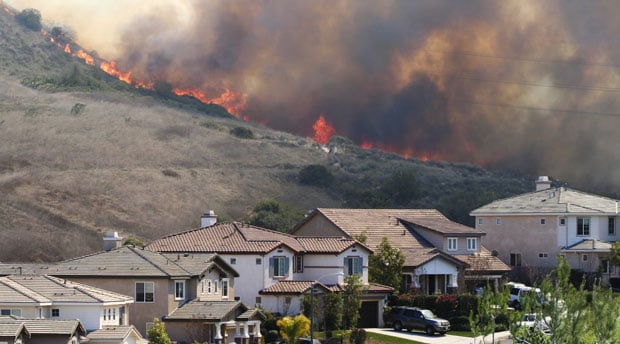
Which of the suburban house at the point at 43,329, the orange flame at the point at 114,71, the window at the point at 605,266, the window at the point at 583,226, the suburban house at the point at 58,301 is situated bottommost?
the suburban house at the point at 43,329

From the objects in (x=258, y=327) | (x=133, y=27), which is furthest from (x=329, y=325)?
(x=133, y=27)

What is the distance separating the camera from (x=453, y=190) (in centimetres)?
15488

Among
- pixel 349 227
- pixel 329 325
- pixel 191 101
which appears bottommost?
pixel 329 325

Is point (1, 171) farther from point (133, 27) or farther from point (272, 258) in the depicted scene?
point (272, 258)

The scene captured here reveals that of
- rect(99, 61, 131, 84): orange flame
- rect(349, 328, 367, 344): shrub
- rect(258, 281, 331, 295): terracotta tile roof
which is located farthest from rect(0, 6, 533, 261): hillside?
rect(349, 328, 367, 344): shrub

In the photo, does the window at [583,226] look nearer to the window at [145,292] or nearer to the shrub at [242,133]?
the window at [145,292]

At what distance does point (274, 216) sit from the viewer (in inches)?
4825

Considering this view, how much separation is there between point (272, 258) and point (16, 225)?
4368 centimetres

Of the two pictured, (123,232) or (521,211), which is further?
(123,232)

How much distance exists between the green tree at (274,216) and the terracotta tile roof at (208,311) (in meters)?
46.7

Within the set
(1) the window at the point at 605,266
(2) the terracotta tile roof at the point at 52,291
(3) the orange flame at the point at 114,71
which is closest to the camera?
(2) the terracotta tile roof at the point at 52,291

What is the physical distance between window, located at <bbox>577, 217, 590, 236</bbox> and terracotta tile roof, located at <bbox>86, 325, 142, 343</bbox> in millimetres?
47581

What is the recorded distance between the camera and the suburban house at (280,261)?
80688 mm

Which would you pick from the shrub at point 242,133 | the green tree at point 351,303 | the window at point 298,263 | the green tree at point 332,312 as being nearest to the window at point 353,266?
the window at point 298,263
